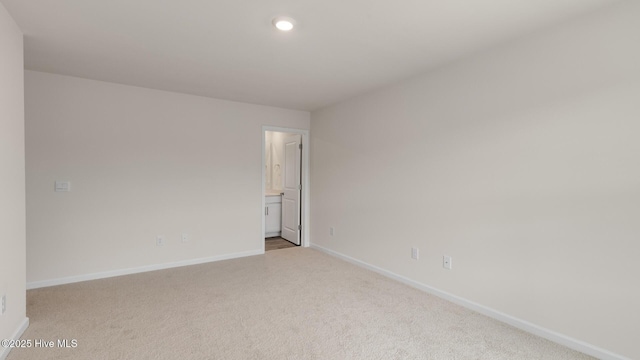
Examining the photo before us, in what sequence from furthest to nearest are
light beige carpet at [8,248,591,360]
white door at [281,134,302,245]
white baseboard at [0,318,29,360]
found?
white door at [281,134,302,245], light beige carpet at [8,248,591,360], white baseboard at [0,318,29,360]

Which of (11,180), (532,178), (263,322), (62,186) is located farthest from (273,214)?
(532,178)

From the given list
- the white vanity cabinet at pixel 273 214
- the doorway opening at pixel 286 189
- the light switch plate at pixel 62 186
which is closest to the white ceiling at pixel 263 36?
the light switch plate at pixel 62 186

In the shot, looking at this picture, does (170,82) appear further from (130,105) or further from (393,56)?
(393,56)

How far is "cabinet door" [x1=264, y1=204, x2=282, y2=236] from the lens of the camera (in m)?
5.98

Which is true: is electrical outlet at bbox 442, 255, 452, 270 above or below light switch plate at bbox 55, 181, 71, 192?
below

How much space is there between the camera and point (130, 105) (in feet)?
12.3

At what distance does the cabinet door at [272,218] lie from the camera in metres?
5.98

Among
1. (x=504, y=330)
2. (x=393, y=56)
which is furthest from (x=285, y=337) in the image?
(x=393, y=56)

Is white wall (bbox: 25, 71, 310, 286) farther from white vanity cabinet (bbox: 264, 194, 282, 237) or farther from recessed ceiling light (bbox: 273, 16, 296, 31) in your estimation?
recessed ceiling light (bbox: 273, 16, 296, 31)

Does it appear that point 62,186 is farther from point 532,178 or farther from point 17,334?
point 532,178

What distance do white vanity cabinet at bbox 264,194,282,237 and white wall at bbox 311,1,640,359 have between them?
2.83 meters

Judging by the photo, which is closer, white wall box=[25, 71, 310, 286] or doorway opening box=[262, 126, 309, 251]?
white wall box=[25, 71, 310, 286]

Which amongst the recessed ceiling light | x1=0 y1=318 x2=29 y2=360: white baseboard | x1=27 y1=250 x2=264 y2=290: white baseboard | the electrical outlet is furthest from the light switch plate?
the electrical outlet

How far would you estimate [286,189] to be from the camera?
577 centimetres
